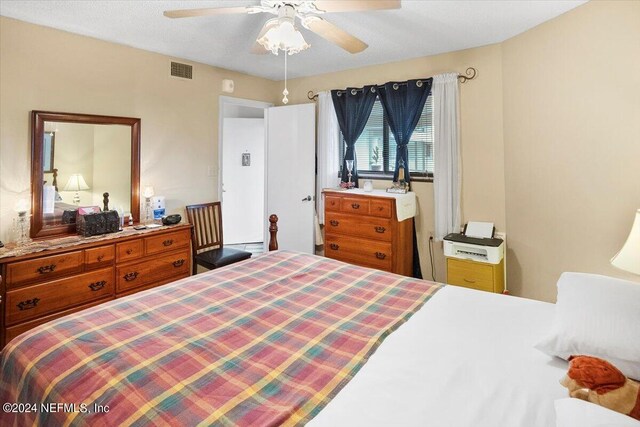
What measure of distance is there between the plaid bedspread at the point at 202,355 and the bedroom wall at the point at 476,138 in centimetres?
177

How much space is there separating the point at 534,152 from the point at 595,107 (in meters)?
0.56

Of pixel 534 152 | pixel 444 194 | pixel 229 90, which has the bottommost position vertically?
pixel 444 194

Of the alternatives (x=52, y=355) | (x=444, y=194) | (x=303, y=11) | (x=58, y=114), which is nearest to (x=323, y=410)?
(x=52, y=355)

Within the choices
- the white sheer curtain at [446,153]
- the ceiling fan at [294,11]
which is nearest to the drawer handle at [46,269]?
the ceiling fan at [294,11]

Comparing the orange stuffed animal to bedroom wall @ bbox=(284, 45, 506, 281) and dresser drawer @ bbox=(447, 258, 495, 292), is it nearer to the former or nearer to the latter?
dresser drawer @ bbox=(447, 258, 495, 292)

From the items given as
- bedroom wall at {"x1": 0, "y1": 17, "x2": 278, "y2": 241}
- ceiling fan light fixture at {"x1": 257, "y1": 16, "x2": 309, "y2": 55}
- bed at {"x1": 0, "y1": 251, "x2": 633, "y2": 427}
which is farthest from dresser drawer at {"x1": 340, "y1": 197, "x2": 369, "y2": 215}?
ceiling fan light fixture at {"x1": 257, "y1": 16, "x2": 309, "y2": 55}

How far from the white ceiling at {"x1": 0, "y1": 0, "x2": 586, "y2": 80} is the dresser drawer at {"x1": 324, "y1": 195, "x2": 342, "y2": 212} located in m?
1.43

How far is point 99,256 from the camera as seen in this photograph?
2.79 m

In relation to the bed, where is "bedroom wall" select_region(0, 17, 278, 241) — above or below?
above

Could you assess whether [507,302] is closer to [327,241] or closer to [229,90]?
[327,241]

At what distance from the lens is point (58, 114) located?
110 inches

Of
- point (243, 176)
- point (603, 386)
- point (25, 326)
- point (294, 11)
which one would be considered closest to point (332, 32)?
point (294, 11)

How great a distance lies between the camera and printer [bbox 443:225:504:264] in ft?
9.60

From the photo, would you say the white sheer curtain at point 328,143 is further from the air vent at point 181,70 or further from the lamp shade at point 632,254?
the lamp shade at point 632,254
